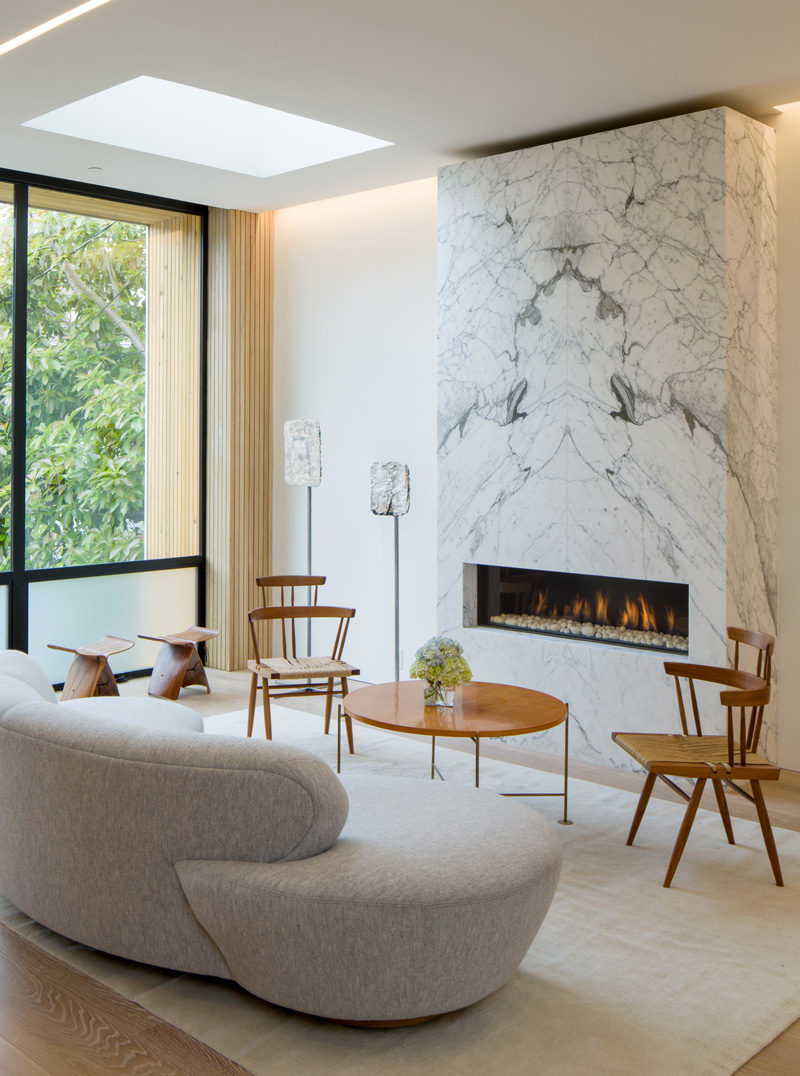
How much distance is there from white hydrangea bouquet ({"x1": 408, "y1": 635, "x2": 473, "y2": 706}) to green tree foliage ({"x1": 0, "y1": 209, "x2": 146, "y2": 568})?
10.3 ft

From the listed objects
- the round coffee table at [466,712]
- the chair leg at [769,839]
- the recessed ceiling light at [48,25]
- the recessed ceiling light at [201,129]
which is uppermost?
the recessed ceiling light at [201,129]

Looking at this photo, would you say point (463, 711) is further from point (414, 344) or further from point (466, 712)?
point (414, 344)

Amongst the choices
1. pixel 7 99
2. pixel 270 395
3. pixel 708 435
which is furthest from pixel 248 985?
pixel 270 395

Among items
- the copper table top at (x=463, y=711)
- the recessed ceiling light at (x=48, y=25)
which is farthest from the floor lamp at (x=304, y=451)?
the recessed ceiling light at (x=48, y=25)

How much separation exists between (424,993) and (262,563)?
4852 mm

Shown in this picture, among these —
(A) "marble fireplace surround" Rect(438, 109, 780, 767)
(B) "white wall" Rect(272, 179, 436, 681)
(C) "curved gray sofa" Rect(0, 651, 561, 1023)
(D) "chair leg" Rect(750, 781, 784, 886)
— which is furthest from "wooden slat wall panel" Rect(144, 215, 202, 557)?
(D) "chair leg" Rect(750, 781, 784, 886)

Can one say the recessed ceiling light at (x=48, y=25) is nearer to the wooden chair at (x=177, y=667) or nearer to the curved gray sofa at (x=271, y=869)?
the curved gray sofa at (x=271, y=869)

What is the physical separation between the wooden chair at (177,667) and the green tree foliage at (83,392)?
31.8 inches

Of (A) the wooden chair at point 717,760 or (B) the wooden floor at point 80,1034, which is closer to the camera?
(B) the wooden floor at point 80,1034

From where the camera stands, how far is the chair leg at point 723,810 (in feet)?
11.8

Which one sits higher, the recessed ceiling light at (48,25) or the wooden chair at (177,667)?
the recessed ceiling light at (48,25)

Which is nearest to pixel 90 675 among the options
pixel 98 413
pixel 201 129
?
pixel 98 413

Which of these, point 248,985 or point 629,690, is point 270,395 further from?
point 248,985

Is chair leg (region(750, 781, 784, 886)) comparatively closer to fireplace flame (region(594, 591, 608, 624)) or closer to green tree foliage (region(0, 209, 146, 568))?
fireplace flame (region(594, 591, 608, 624))
